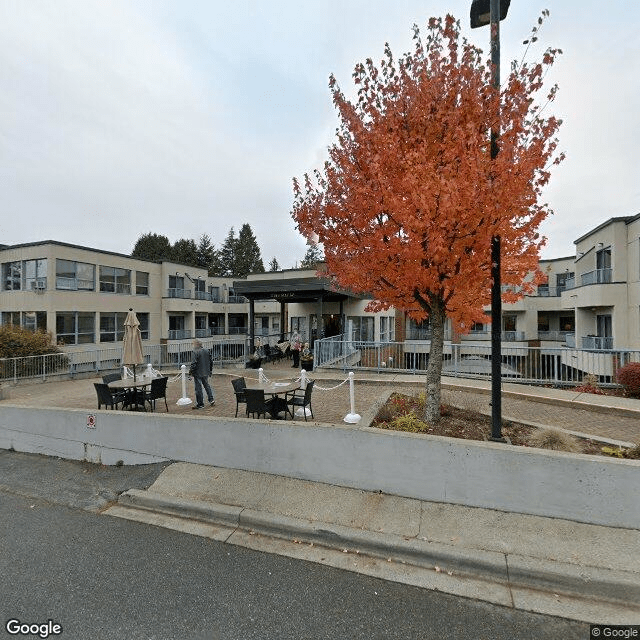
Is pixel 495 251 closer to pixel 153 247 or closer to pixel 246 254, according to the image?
pixel 153 247

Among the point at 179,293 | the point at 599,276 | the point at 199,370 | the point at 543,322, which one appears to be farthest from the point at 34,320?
the point at 543,322

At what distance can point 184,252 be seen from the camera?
66562mm

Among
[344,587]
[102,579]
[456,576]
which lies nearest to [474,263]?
[456,576]

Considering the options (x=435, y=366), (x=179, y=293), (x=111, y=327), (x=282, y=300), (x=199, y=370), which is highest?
(x=179, y=293)

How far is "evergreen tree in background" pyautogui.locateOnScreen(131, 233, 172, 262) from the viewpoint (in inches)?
2508

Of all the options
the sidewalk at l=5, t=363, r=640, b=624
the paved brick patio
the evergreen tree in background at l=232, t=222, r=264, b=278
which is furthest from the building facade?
the evergreen tree in background at l=232, t=222, r=264, b=278

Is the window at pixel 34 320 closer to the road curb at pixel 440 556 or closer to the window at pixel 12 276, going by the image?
the window at pixel 12 276

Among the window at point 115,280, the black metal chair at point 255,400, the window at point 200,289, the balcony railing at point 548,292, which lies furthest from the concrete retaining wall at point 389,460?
the balcony railing at point 548,292

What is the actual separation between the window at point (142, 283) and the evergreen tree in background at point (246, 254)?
47.2 m

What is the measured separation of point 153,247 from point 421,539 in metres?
69.3

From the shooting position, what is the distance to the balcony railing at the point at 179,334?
30.7 meters

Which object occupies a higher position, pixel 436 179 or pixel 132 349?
pixel 436 179

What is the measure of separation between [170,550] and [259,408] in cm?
306

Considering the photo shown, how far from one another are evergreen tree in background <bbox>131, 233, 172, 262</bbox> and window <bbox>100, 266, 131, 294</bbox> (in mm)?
39369
